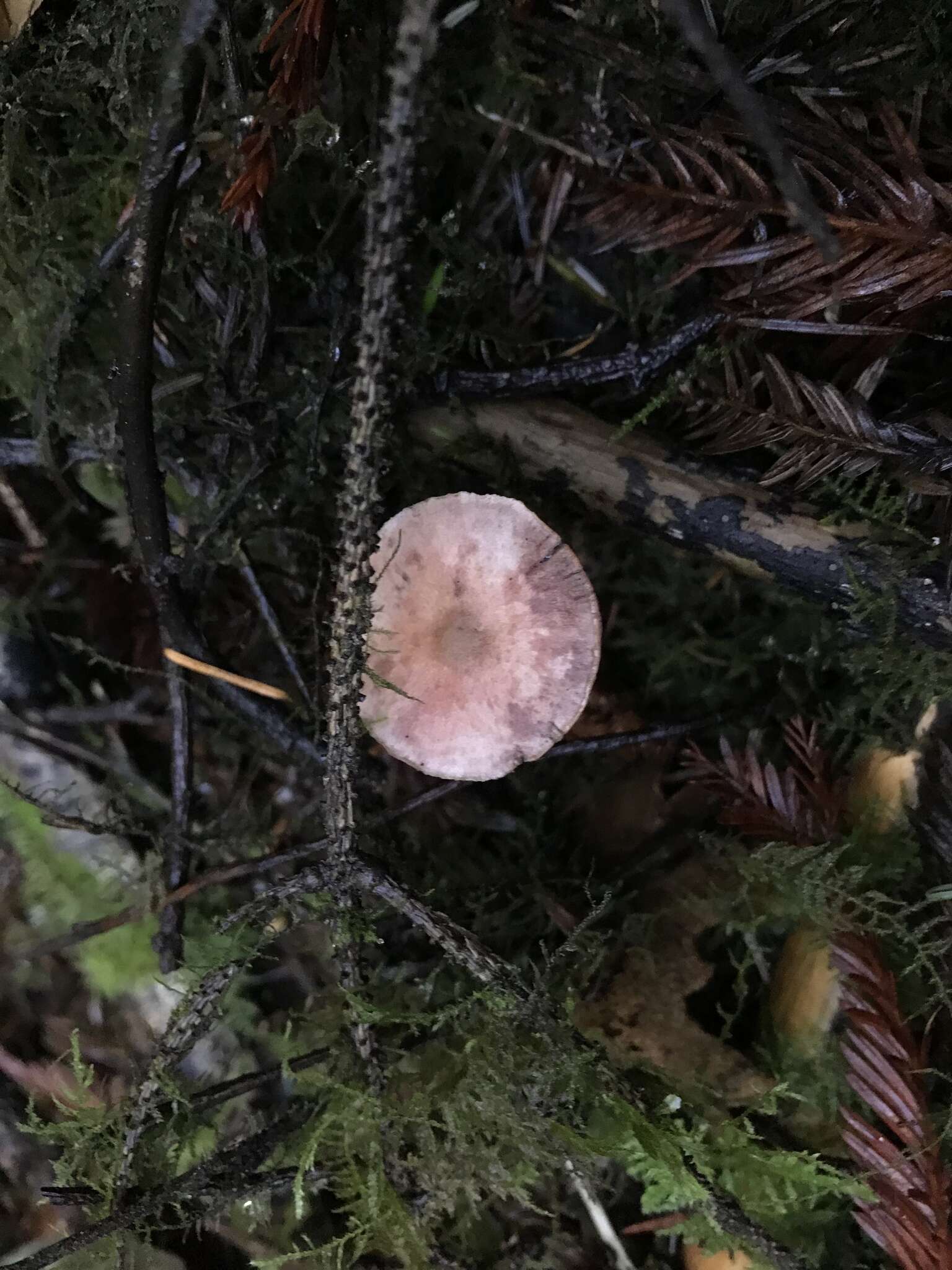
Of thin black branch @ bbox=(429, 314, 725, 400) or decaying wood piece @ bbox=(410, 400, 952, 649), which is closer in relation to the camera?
decaying wood piece @ bbox=(410, 400, 952, 649)

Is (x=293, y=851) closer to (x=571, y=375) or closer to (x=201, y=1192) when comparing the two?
(x=201, y=1192)

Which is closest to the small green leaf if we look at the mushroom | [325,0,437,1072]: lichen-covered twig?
the mushroom

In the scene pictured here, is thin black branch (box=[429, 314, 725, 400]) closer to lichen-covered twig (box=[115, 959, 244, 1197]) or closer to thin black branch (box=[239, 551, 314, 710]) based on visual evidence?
thin black branch (box=[239, 551, 314, 710])

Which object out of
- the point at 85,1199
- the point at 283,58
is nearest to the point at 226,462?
the point at 283,58

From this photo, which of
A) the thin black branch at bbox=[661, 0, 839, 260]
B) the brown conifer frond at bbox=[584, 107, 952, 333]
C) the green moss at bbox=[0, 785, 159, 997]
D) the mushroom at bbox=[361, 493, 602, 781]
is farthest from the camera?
the green moss at bbox=[0, 785, 159, 997]

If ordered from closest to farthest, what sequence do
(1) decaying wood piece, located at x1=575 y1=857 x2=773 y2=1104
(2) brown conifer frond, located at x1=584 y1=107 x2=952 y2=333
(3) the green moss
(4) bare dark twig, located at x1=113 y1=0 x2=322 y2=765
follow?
(4) bare dark twig, located at x1=113 y1=0 x2=322 y2=765 < (2) brown conifer frond, located at x1=584 y1=107 x2=952 y2=333 < (1) decaying wood piece, located at x1=575 y1=857 x2=773 y2=1104 < (3) the green moss

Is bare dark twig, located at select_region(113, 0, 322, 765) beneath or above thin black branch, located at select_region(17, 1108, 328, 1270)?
above

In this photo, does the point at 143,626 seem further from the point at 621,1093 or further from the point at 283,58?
the point at 621,1093
